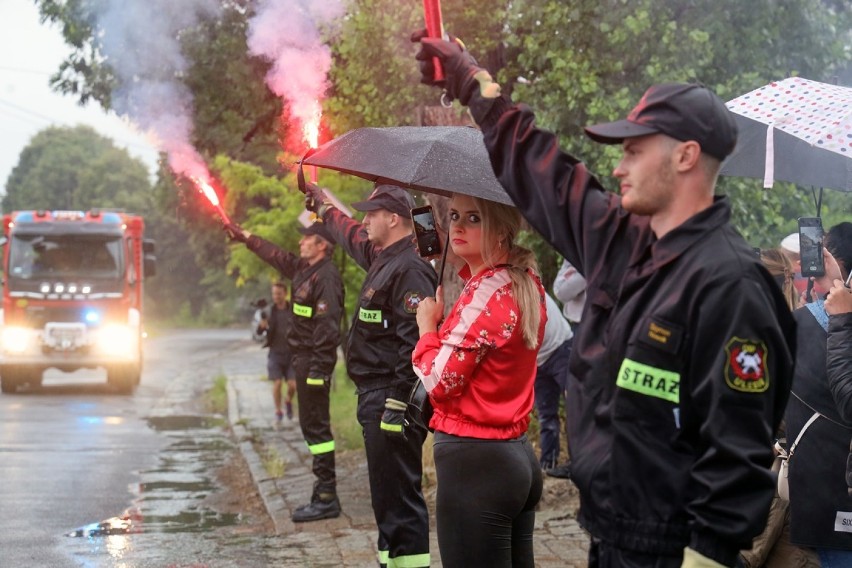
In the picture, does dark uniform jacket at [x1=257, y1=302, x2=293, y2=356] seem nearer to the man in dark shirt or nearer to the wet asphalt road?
the man in dark shirt

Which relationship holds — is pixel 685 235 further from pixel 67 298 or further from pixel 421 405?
pixel 67 298

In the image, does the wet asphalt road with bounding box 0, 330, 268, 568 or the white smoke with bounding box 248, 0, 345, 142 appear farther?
the white smoke with bounding box 248, 0, 345, 142

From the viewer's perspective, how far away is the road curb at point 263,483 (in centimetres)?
917

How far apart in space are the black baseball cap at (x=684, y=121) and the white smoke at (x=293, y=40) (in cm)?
671

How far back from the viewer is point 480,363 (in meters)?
4.35

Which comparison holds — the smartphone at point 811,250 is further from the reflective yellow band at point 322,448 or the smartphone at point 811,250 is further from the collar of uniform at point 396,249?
the reflective yellow band at point 322,448

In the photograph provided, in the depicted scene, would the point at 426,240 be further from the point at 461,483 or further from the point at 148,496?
the point at 148,496

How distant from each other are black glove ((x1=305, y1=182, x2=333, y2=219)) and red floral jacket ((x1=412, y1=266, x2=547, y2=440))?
Answer: 2894 mm

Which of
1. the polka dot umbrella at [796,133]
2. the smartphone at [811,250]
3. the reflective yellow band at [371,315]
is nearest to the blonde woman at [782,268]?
the polka dot umbrella at [796,133]

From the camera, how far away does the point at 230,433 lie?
647 inches

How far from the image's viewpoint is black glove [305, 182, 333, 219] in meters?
7.24

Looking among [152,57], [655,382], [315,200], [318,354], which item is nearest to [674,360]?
[655,382]

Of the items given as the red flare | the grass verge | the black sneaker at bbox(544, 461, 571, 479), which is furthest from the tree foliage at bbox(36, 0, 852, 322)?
the grass verge

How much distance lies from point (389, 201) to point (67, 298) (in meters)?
17.0
